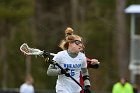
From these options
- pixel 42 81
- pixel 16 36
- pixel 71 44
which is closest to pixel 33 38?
pixel 16 36

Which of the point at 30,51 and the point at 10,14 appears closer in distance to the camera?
the point at 30,51

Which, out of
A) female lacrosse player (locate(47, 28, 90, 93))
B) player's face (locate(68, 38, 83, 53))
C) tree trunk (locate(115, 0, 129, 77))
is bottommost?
female lacrosse player (locate(47, 28, 90, 93))

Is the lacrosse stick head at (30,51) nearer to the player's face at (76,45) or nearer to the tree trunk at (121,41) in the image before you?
the player's face at (76,45)

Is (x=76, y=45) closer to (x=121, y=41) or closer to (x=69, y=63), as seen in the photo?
(x=69, y=63)

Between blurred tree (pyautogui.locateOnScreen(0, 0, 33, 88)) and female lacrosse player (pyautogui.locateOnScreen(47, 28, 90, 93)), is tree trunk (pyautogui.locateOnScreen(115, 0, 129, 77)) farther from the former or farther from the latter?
female lacrosse player (pyautogui.locateOnScreen(47, 28, 90, 93))

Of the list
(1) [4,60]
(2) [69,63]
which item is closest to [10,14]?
(1) [4,60]

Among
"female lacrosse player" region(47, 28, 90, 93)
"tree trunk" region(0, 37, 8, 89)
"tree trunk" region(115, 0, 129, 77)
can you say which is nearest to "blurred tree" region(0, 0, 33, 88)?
"tree trunk" region(0, 37, 8, 89)

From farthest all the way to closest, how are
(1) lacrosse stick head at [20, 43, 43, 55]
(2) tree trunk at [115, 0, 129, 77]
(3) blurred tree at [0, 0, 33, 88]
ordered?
1. (3) blurred tree at [0, 0, 33, 88]
2. (2) tree trunk at [115, 0, 129, 77]
3. (1) lacrosse stick head at [20, 43, 43, 55]

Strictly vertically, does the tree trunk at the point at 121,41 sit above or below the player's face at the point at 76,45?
above

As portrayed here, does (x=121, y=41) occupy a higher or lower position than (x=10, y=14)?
lower

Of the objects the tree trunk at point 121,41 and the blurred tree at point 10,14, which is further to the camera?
the blurred tree at point 10,14

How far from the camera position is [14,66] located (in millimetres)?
56344

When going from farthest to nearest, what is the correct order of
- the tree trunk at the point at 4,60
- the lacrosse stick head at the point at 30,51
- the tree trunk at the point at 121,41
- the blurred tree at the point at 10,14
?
1. the tree trunk at the point at 4,60
2. the blurred tree at the point at 10,14
3. the tree trunk at the point at 121,41
4. the lacrosse stick head at the point at 30,51

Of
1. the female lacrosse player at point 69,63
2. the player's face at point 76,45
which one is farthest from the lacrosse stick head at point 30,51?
the player's face at point 76,45
